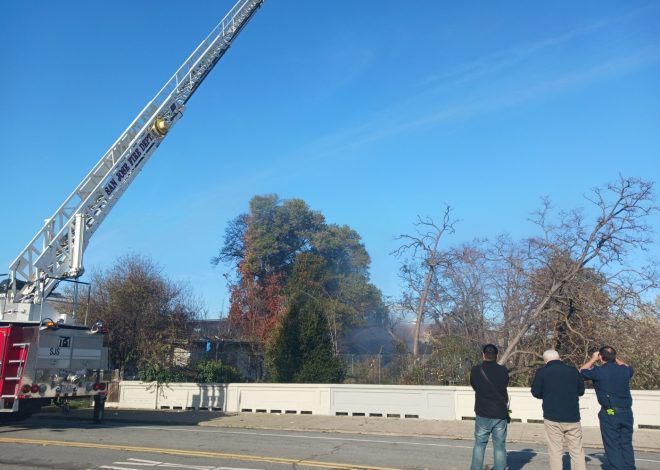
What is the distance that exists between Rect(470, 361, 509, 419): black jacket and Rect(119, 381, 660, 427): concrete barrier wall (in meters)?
9.53

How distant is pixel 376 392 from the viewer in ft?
57.2

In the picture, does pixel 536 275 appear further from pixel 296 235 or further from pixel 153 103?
pixel 296 235

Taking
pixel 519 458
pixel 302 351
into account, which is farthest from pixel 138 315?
pixel 519 458

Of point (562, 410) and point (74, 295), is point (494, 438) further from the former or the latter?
point (74, 295)

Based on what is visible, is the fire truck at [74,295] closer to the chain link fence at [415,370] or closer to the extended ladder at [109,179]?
the extended ladder at [109,179]

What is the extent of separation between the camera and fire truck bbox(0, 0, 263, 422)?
1188cm

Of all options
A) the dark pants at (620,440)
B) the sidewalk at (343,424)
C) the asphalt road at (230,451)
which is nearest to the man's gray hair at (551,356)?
the dark pants at (620,440)

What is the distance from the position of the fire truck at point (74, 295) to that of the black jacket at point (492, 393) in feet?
30.6

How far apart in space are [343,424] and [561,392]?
31.4 feet

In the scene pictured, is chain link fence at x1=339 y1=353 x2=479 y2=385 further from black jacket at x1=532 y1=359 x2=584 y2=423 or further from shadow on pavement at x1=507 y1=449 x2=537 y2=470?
black jacket at x1=532 y1=359 x2=584 y2=423

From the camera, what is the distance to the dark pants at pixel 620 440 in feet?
22.3

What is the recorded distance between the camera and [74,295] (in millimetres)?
14086

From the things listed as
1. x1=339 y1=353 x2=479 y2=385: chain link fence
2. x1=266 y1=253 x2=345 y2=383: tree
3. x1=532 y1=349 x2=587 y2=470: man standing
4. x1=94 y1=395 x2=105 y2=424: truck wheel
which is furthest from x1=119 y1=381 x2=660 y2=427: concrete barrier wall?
x1=532 y1=349 x2=587 y2=470: man standing

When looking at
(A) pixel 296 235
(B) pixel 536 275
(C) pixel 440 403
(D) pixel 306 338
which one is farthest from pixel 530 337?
(A) pixel 296 235
